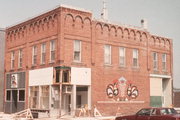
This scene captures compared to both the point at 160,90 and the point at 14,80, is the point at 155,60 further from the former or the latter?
the point at 14,80

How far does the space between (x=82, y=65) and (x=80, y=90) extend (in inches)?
123

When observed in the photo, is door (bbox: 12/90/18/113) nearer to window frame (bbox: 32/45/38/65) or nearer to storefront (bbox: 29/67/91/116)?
storefront (bbox: 29/67/91/116)

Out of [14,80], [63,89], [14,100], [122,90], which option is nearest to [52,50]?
[63,89]

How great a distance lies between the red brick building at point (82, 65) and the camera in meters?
34.0

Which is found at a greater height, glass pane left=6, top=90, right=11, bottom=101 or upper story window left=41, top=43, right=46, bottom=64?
upper story window left=41, top=43, right=46, bottom=64

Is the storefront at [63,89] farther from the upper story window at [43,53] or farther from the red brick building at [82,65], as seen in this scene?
the upper story window at [43,53]

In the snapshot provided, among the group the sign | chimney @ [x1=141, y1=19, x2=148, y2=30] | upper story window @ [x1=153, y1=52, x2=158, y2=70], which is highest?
chimney @ [x1=141, y1=19, x2=148, y2=30]

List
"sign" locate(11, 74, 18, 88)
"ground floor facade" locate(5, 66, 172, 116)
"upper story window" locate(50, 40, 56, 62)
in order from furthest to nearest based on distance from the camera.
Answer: "sign" locate(11, 74, 18, 88), "upper story window" locate(50, 40, 56, 62), "ground floor facade" locate(5, 66, 172, 116)

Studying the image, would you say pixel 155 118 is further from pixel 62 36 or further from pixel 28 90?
pixel 28 90

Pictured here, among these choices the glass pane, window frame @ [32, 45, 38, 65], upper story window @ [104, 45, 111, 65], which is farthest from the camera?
the glass pane

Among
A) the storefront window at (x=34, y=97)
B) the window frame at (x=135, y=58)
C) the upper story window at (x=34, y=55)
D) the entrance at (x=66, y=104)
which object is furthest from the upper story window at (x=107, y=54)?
the storefront window at (x=34, y=97)

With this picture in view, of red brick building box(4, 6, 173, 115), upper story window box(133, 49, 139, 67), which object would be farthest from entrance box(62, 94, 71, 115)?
upper story window box(133, 49, 139, 67)

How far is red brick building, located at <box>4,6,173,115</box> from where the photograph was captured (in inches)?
1339

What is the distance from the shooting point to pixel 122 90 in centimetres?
3862
